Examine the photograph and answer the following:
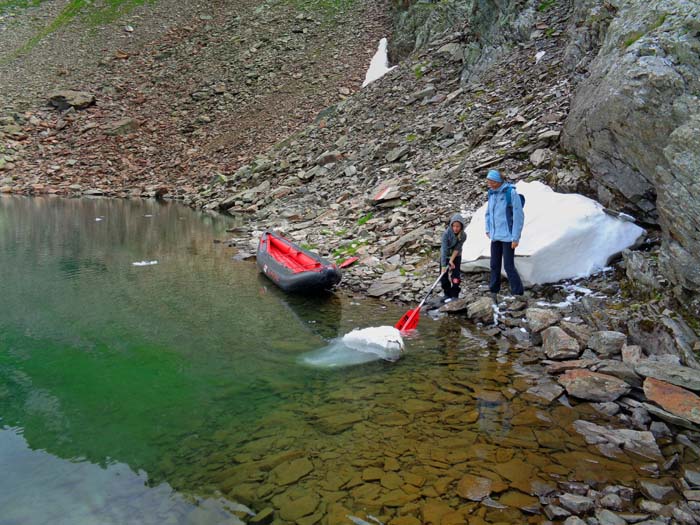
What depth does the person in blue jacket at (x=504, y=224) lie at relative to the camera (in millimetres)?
8945

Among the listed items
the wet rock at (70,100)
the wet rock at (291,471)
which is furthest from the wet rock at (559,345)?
the wet rock at (70,100)

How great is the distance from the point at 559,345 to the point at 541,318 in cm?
87

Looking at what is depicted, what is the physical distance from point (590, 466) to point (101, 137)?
39.9 meters

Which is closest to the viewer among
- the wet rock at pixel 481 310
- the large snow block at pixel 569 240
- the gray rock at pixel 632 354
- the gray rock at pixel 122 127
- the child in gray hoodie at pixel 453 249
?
the gray rock at pixel 632 354

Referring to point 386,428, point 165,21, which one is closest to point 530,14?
point 386,428

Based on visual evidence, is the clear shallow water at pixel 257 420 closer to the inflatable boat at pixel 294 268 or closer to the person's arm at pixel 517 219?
the inflatable boat at pixel 294 268

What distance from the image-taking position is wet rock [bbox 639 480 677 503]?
4.47 meters

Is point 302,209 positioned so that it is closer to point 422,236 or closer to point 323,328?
point 422,236

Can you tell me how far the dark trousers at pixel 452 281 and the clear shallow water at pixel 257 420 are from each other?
75cm

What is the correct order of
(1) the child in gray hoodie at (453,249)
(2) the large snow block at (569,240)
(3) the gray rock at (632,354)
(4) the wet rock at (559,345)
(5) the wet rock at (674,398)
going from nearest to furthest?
(5) the wet rock at (674,398) → (3) the gray rock at (632,354) → (4) the wet rock at (559,345) → (2) the large snow block at (569,240) → (1) the child in gray hoodie at (453,249)

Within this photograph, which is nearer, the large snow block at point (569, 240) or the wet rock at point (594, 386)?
the wet rock at point (594, 386)

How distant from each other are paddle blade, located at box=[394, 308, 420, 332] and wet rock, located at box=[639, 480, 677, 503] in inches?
189

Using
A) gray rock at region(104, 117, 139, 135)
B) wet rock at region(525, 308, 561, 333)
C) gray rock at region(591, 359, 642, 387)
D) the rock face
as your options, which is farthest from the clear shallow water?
gray rock at region(104, 117, 139, 135)

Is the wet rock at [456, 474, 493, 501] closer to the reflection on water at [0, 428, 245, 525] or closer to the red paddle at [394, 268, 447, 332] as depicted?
the reflection on water at [0, 428, 245, 525]
